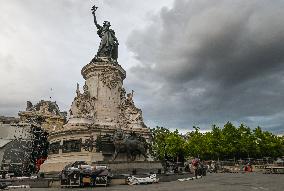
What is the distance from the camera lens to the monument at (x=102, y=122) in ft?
98.4

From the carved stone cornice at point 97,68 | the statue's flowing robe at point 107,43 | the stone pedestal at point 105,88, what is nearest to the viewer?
the stone pedestal at point 105,88

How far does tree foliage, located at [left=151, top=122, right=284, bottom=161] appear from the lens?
64438 millimetres

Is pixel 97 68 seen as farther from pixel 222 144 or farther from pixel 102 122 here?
pixel 222 144

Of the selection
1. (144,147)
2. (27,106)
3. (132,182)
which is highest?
(27,106)

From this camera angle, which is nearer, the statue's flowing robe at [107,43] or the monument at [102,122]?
the monument at [102,122]

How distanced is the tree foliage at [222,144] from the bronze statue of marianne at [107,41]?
24.8 m

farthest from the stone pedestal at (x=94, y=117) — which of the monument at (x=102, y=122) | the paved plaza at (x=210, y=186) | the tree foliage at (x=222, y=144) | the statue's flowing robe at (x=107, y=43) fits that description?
the tree foliage at (x=222, y=144)

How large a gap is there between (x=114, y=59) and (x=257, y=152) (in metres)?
41.3

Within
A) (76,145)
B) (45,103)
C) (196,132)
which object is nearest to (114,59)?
(76,145)

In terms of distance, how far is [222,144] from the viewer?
64562 millimetres

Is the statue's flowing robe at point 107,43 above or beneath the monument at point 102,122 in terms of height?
above

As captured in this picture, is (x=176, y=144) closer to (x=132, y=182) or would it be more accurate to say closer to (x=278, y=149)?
(x=278, y=149)

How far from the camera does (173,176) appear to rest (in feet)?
82.1

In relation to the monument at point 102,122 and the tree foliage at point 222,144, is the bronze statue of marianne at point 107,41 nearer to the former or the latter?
the monument at point 102,122
